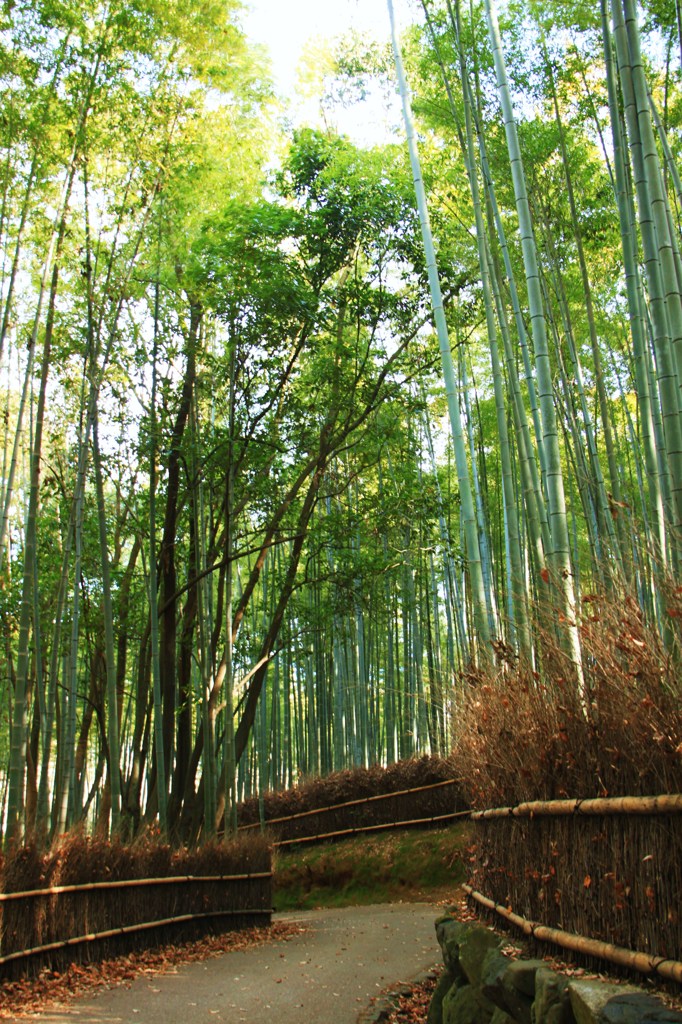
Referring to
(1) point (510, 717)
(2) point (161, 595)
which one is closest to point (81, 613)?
(2) point (161, 595)

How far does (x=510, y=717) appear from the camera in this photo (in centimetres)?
305

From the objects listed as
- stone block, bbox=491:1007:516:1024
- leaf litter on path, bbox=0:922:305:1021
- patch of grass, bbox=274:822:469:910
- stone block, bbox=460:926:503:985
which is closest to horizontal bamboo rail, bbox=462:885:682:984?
stone block, bbox=460:926:503:985

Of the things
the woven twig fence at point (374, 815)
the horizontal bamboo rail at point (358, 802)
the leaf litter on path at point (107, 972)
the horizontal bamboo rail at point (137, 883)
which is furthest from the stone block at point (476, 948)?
the woven twig fence at point (374, 815)

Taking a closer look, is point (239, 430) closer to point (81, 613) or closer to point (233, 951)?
point (81, 613)

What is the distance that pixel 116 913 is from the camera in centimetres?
500

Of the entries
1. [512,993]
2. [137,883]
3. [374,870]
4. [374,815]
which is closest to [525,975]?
[512,993]

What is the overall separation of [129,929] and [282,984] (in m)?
1.12

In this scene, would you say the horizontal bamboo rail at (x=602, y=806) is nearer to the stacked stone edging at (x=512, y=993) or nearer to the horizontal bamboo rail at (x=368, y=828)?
the stacked stone edging at (x=512, y=993)

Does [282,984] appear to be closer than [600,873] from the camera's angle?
No

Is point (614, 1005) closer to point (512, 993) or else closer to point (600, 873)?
point (600, 873)

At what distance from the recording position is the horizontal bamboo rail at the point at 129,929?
4110mm

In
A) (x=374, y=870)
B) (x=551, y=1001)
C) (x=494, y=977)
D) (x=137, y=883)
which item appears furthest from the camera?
(x=374, y=870)

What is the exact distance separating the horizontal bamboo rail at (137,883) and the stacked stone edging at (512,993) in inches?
75.3

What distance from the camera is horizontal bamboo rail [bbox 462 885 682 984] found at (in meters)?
1.87
